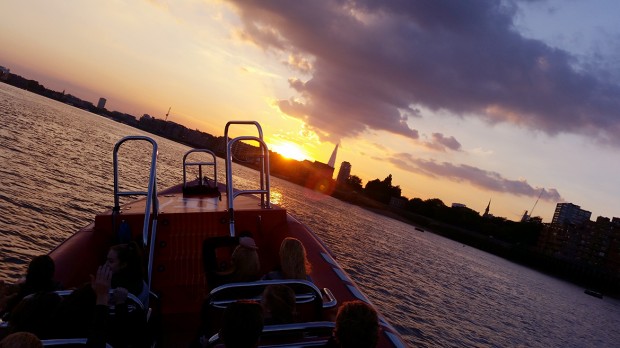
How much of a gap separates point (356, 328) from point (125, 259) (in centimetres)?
247

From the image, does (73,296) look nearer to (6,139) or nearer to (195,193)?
(195,193)

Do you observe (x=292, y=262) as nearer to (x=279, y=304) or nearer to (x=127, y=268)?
(x=279, y=304)

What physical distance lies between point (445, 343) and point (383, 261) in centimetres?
1495

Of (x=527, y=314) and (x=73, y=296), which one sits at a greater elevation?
(x=73, y=296)

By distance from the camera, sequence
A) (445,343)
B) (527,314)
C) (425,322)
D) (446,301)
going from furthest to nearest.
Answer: (527,314)
(446,301)
(425,322)
(445,343)

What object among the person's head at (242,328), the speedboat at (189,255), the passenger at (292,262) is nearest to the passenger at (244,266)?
the speedboat at (189,255)

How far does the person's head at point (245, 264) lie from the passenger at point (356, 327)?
174 cm

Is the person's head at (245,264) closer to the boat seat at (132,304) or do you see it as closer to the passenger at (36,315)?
the boat seat at (132,304)

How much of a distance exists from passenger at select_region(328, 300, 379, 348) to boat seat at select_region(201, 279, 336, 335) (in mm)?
827

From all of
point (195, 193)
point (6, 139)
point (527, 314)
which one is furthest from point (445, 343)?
point (6, 139)

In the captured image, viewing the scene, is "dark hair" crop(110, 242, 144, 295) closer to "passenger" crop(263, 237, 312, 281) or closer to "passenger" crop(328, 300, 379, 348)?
"passenger" crop(263, 237, 312, 281)

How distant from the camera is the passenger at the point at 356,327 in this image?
8.70 feet

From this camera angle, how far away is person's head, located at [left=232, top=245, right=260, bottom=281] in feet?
14.1

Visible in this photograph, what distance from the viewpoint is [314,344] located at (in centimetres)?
303
